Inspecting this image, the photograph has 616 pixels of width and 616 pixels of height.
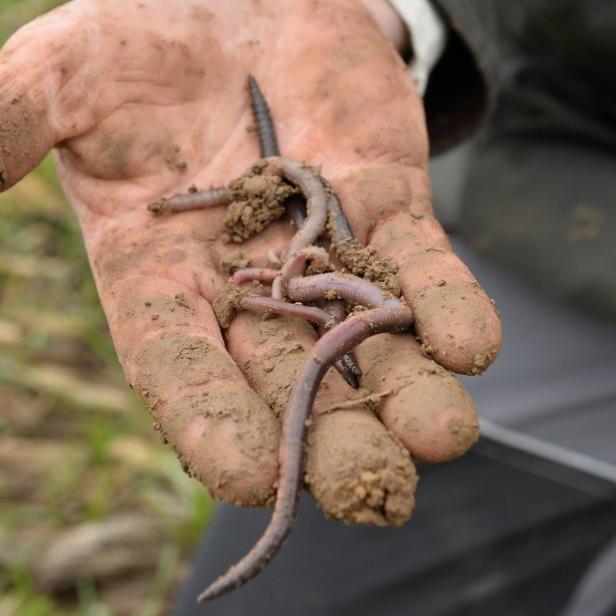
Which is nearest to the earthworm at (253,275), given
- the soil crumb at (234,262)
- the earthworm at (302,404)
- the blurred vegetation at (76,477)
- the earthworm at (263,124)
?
the soil crumb at (234,262)

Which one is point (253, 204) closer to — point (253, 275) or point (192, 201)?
point (192, 201)

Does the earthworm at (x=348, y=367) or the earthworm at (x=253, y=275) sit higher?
the earthworm at (x=253, y=275)

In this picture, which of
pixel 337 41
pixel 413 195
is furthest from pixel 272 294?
pixel 337 41

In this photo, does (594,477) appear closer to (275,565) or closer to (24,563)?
(275,565)

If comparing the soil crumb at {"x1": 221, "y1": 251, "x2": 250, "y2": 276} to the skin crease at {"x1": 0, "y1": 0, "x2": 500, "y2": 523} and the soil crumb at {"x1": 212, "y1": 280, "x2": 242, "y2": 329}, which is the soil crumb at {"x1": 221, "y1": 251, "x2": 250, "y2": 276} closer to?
the skin crease at {"x1": 0, "y1": 0, "x2": 500, "y2": 523}

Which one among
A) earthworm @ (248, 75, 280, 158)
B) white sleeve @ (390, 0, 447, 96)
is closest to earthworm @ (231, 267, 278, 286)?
earthworm @ (248, 75, 280, 158)

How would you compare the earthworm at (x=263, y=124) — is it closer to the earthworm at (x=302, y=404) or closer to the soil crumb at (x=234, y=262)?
the soil crumb at (x=234, y=262)
